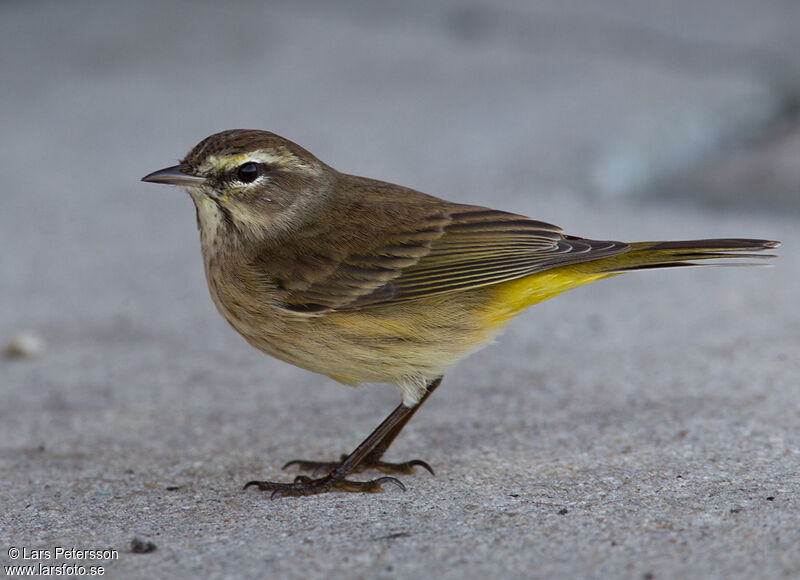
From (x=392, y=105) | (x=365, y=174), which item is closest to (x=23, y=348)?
(x=365, y=174)

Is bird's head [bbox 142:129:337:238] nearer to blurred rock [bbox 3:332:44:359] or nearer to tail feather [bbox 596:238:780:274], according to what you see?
tail feather [bbox 596:238:780:274]

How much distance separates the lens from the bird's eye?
4293 millimetres

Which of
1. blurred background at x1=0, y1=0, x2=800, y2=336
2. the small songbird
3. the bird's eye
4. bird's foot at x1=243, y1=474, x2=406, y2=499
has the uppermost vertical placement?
blurred background at x1=0, y1=0, x2=800, y2=336

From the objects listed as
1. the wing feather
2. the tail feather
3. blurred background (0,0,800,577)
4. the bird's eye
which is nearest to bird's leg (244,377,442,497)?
blurred background (0,0,800,577)

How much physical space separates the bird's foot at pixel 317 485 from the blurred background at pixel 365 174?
17 centimetres

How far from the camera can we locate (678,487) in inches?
146

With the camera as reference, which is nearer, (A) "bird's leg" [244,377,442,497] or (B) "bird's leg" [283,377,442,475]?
(A) "bird's leg" [244,377,442,497]

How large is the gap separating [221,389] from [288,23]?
6.55 meters

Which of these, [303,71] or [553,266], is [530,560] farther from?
[303,71]

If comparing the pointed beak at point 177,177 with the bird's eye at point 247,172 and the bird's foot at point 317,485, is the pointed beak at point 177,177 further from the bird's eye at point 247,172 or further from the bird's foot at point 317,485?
the bird's foot at point 317,485

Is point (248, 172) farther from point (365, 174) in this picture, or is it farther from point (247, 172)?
point (365, 174)

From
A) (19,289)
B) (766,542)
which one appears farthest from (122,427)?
(766,542)

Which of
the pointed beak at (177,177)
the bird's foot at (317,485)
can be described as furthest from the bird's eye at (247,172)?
the bird's foot at (317,485)

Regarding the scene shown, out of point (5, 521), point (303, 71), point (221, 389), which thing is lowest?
point (5, 521)
